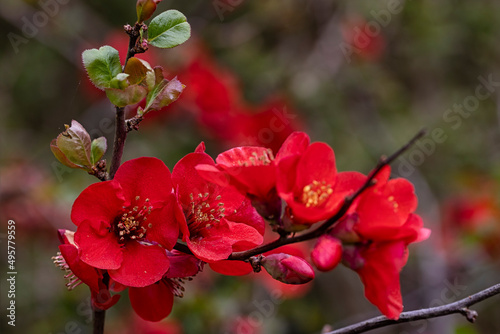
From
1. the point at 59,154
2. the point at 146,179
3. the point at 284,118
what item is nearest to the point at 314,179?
the point at 146,179

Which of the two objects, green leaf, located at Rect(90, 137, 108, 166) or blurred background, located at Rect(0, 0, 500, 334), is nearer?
green leaf, located at Rect(90, 137, 108, 166)

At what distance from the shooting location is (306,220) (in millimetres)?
615

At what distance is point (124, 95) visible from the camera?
0.64 metres

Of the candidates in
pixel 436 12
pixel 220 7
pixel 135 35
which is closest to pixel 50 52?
pixel 220 7

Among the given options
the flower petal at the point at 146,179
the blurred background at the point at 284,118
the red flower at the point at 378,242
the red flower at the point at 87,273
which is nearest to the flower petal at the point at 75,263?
the red flower at the point at 87,273

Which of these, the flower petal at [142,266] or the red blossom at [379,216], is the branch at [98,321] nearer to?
the flower petal at [142,266]

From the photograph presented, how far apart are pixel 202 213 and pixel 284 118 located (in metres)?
1.92

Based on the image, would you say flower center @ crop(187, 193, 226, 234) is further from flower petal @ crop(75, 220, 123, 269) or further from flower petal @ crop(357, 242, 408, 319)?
flower petal @ crop(357, 242, 408, 319)

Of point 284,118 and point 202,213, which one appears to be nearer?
point 202,213

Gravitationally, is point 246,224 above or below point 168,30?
below

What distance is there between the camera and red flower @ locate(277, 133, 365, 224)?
63 centimetres

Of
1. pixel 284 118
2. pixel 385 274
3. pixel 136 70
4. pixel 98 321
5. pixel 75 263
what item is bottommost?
pixel 284 118

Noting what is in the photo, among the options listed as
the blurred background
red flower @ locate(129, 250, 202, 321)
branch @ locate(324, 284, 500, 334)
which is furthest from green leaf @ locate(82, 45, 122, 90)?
the blurred background

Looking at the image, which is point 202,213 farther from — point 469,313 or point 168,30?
point 469,313
